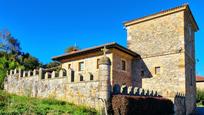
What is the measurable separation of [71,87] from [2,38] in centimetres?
2961

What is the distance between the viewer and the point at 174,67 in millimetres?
19734

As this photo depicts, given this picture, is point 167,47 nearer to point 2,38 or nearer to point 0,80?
point 0,80

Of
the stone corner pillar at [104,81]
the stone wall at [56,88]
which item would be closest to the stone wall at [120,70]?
the stone wall at [56,88]

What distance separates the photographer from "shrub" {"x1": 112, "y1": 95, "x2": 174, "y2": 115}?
10.6 metres

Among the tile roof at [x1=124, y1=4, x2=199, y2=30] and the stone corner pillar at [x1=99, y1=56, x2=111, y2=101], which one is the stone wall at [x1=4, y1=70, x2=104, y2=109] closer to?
the stone corner pillar at [x1=99, y1=56, x2=111, y2=101]

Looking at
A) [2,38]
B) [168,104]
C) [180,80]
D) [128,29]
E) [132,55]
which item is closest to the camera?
[168,104]

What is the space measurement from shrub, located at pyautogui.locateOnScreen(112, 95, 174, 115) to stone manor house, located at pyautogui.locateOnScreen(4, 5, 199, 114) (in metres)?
2.06

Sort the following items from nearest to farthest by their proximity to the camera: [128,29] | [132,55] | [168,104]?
[168,104]
[132,55]
[128,29]

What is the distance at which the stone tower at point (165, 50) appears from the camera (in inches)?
773

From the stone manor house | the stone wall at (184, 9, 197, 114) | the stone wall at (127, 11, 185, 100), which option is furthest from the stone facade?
the stone wall at (184, 9, 197, 114)

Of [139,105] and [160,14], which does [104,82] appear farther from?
[160,14]

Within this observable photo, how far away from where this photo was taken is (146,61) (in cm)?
2173

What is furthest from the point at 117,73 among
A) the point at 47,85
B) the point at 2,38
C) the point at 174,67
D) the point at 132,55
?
the point at 2,38

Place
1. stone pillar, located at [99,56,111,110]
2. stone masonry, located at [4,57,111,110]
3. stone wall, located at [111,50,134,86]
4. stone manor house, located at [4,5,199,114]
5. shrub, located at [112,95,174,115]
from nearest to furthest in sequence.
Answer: shrub, located at [112,95,174,115]
stone pillar, located at [99,56,111,110]
stone masonry, located at [4,57,111,110]
stone manor house, located at [4,5,199,114]
stone wall, located at [111,50,134,86]
